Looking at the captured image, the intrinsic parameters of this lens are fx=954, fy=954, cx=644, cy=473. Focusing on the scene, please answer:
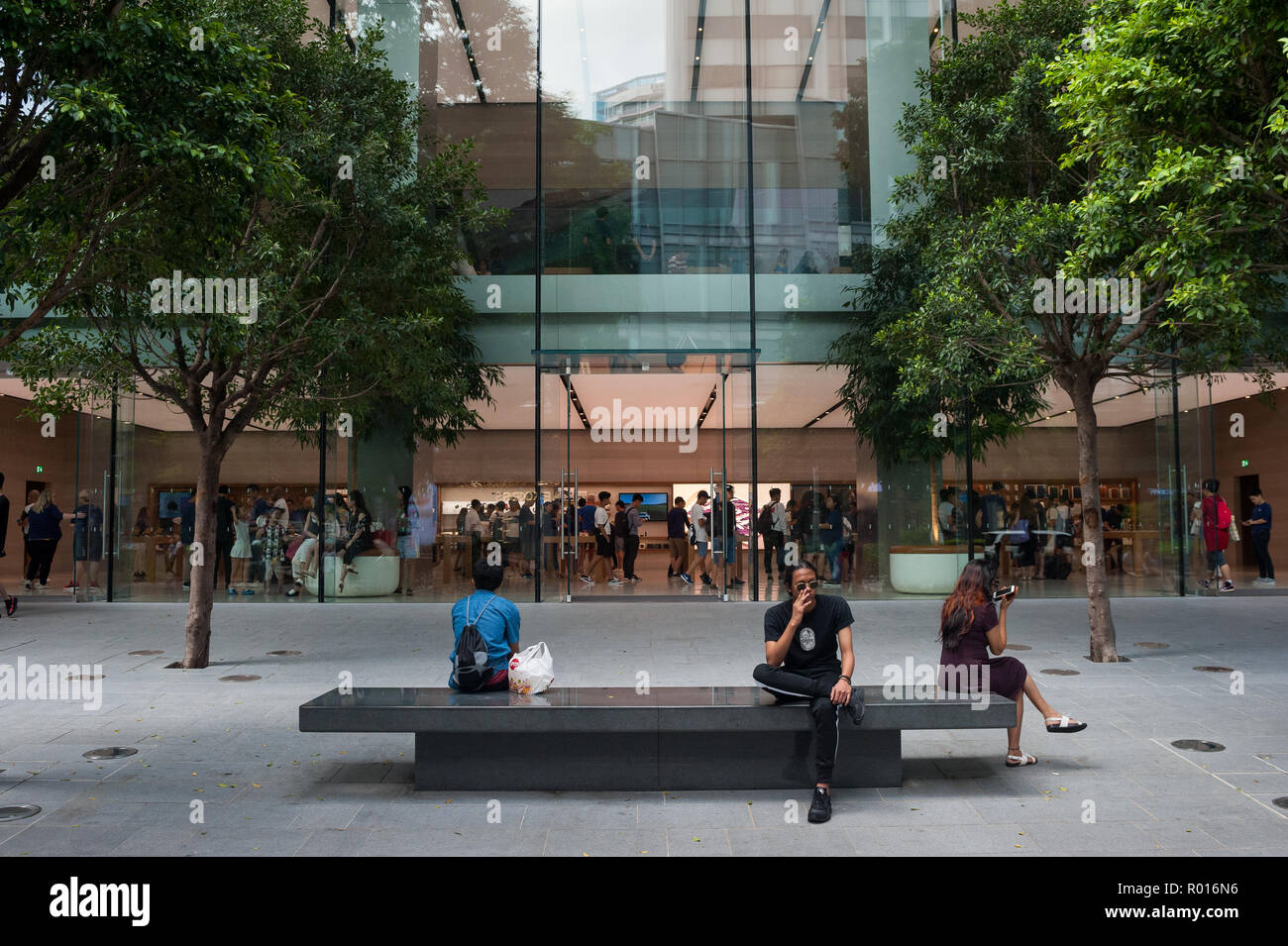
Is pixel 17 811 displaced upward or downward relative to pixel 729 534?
downward

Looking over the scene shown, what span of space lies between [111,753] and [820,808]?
4.92 meters

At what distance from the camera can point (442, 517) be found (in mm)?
16656

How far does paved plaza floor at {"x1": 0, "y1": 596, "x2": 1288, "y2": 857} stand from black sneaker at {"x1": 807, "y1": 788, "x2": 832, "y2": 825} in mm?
92

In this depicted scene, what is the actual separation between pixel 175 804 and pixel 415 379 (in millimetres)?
7329

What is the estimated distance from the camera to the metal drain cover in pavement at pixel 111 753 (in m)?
6.57

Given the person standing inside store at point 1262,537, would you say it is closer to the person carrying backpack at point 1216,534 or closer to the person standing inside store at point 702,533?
the person carrying backpack at point 1216,534

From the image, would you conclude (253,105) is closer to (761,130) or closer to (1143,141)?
(1143,141)

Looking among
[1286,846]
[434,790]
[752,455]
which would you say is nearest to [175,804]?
[434,790]

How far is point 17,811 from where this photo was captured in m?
5.36

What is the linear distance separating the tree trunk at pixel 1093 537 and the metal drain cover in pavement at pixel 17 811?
9390 mm

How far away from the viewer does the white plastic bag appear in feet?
19.5

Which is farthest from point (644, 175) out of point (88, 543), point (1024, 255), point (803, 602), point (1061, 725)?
point (1061, 725)

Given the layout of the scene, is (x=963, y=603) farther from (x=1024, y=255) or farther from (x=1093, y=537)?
(x=1024, y=255)

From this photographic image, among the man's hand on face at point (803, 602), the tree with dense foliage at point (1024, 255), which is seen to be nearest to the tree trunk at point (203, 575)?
the man's hand on face at point (803, 602)
